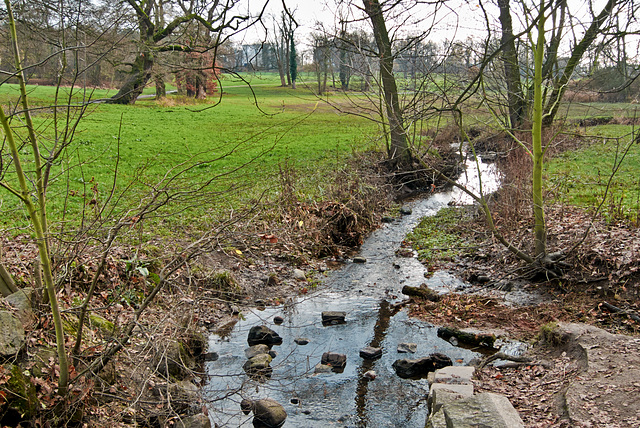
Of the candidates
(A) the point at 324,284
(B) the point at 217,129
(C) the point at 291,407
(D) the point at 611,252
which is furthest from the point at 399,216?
(B) the point at 217,129

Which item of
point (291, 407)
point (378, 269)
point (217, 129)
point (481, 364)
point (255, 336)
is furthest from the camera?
point (217, 129)

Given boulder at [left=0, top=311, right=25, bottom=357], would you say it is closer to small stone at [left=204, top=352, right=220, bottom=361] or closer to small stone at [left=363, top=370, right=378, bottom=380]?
small stone at [left=204, top=352, right=220, bottom=361]

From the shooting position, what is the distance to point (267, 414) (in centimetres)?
500

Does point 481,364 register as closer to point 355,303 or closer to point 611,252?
point 355,303

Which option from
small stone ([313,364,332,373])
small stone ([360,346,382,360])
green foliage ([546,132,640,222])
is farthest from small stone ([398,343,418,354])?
green foliage ([546,132,640,222])

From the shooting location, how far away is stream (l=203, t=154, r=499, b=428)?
515 cm

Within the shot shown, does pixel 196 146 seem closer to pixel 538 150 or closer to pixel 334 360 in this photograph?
pixel 538 150

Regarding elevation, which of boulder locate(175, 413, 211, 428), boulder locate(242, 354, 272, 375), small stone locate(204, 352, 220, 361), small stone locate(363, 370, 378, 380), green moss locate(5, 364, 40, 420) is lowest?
small stone locate(363, 370, 378, 380)

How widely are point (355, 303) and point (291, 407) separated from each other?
284cm

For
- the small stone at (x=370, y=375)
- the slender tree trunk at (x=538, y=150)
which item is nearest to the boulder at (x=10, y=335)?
the small stone at (x=370, y=375)

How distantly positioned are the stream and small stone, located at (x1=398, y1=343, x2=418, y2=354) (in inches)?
2.7

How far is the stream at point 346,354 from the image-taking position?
16.9ft

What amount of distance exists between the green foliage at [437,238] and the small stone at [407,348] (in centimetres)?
332

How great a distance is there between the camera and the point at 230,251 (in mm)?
9180
